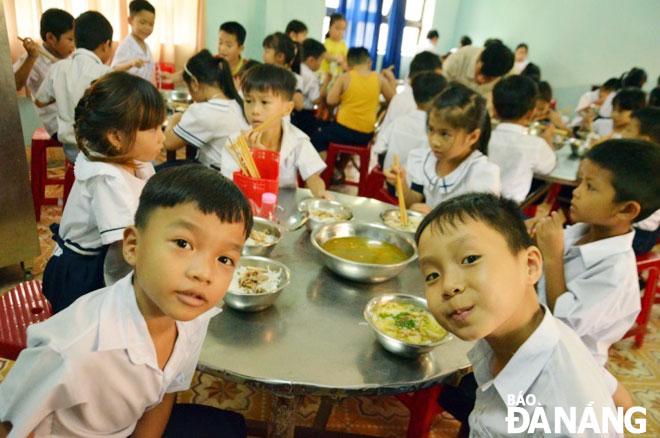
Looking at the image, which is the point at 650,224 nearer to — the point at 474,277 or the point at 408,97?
the point at 408,97


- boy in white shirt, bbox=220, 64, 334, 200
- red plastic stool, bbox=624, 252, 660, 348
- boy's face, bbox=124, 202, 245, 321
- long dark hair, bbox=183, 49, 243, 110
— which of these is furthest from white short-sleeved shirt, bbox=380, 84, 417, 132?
boy's face, bbox=124, 202, 245, 321

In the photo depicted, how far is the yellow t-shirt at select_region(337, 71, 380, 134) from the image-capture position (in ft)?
16.0

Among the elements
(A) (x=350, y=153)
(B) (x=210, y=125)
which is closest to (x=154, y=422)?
(B) (x=210, y=125)

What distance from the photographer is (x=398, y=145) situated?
3715mm

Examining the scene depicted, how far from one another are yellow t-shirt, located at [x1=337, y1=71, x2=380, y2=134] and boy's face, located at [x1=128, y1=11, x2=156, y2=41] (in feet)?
6.87

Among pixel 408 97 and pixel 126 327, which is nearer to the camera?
pixel 126 327

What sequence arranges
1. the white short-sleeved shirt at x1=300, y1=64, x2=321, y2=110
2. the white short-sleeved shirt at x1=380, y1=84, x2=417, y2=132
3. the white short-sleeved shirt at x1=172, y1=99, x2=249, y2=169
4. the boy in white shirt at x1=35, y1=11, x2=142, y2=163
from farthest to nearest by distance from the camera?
1. the white short-sleeved shirt at x1=300, y1=64, x2=321, y2=110
2. the white short-sleeved shirt at x1=380, y1=84, x2=417, y2=132
3. the boy in white shirt at x1=35, y1=11, x2=142, y2=163
4. the white short-sleeved shirt at x1=172, y1=99, x2=249, y2=169

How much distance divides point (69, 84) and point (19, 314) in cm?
221

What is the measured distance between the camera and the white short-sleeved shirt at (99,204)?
1.61 m

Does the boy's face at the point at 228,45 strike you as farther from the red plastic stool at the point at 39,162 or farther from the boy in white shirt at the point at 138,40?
the red plastic stool at the point at 39,162

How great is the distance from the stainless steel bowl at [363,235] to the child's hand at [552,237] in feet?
1.69

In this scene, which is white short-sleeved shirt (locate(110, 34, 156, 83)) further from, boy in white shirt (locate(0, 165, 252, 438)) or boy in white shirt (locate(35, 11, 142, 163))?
boy in white shirt (locate(0, 165, 252, 438))

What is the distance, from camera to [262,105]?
2.49 metres

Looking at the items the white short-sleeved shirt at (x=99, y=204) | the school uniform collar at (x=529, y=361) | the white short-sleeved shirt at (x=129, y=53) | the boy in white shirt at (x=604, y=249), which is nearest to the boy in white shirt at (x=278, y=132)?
the white short-sleeved shirt at (x=99, y=204)
